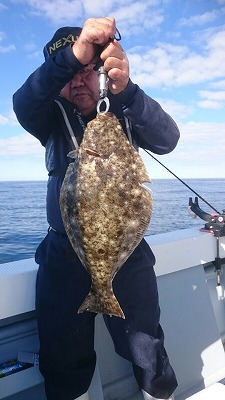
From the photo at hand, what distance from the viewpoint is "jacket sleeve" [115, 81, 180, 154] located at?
2020 millimetres

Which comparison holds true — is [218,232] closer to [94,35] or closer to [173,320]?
[173,320]

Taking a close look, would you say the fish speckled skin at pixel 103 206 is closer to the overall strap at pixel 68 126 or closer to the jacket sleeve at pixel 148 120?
the jacket sleeve at pixel 148 120

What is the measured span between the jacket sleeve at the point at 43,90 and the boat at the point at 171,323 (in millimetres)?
1205

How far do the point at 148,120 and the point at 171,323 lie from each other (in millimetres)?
2096

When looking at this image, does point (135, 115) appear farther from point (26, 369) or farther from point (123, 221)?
point (26, 369)

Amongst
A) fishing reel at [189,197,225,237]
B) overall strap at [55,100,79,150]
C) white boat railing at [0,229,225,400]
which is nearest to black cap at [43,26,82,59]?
overall strap at [55,100,79,150]

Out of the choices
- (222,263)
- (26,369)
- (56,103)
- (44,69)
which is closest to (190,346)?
(222,263)

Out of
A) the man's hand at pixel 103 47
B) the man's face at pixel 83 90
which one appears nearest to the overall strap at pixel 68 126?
the man's face at pixel 83 90

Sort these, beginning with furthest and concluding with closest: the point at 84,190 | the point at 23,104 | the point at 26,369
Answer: the point at 26,369 → the point at 23,104 → the point at 84,190

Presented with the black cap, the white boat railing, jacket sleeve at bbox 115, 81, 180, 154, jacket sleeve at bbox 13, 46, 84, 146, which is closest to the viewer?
jacket sleeve at bbox 13, 46, 84, 146

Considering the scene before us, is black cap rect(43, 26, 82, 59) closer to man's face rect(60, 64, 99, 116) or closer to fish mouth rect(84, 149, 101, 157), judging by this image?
man's face rect(60, 64, 99, 116)

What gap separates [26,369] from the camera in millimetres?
2662

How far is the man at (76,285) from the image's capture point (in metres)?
2.27

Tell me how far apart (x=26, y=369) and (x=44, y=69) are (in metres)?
2.16
